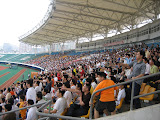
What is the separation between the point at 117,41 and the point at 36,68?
22.8 metres

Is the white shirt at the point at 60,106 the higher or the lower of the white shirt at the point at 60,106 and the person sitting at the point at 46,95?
the higher

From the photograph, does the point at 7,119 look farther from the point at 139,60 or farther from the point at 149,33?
the point at 149,33

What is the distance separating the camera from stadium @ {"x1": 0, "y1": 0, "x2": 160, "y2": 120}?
2.66m

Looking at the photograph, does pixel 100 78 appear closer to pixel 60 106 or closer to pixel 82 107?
pixel 82 107

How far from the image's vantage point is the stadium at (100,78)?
2.66 m

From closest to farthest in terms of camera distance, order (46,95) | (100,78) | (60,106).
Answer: (100,78) → (60,106) → (46,95)

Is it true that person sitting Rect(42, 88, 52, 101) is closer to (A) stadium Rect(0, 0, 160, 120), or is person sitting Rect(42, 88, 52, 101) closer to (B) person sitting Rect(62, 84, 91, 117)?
(A) stadium Rect(0, 0, 160, 120)

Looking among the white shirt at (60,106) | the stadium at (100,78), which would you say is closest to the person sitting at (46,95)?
the stadium at (100,78)

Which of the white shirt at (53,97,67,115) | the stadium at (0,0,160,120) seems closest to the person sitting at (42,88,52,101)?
the stadium at (0,0,160,120)

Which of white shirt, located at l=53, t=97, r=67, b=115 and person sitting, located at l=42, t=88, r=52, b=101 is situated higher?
white shirt, located at l=53, t=97, r=67, b=115

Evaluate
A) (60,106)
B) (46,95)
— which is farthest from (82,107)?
(46,95)

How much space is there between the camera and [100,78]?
273 centimetres

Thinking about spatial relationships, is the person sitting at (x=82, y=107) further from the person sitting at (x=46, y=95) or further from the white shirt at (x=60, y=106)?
the person sitting at (x=46, y=95)

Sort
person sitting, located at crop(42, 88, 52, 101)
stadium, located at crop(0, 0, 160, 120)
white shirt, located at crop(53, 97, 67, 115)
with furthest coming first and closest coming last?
person sitting, located at crop(42, 88, 52, 101)
white shirt, located at crop(53, 97, 67, 115)
stadium, located at crop(0, 0, 160, 120)
